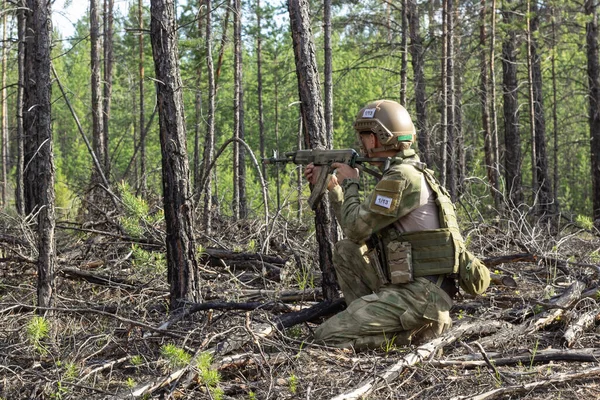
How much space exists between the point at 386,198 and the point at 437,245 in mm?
481

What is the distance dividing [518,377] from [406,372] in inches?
25.6

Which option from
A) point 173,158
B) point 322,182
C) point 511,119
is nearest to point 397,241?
point 322,182

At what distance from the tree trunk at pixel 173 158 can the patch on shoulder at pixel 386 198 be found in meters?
1.43

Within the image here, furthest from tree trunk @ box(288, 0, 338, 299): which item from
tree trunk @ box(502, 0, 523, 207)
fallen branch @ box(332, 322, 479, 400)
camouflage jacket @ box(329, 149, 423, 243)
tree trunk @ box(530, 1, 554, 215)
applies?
tree trunk @ box(530, 1, 554, 215)

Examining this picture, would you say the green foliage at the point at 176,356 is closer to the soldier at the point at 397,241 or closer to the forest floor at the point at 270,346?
the forest floor at the point at 270,346

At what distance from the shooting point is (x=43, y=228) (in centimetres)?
515

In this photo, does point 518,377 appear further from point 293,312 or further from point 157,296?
point 157,296

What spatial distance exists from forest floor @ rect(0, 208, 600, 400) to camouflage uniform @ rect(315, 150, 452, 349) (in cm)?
12

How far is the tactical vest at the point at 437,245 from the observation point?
14.9 ft

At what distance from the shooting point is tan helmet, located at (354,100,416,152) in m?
4.66

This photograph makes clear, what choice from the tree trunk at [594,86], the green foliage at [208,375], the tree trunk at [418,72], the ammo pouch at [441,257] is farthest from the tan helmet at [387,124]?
the tree trunk at [594,86]

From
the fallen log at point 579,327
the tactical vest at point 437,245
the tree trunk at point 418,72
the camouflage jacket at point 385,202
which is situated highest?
the tree trunk at point 418,72

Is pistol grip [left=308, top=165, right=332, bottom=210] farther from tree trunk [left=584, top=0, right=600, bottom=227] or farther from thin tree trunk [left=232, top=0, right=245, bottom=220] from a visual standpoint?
tree trunk [left=584, top=0, right=600, bottom=227]

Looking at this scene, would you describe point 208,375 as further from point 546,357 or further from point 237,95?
point 237,95
